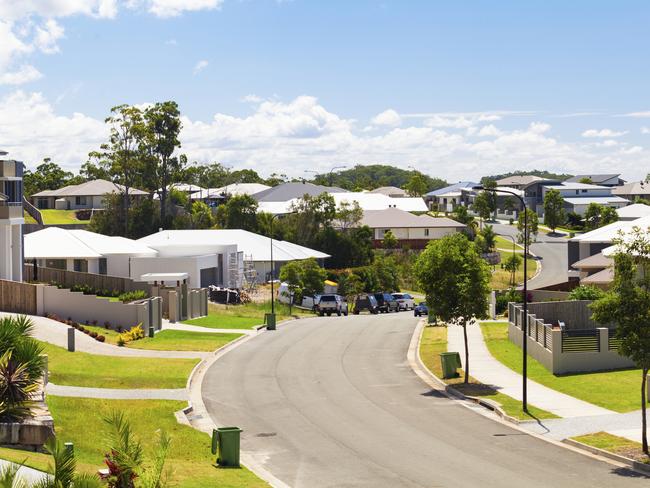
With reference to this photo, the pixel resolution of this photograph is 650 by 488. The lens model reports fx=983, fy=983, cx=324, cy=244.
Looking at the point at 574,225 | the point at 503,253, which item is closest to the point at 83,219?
the point at 503,253

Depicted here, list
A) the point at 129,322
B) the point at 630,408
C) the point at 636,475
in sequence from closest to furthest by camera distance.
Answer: the point at 636,475 < the point at 630,408 < the point at 129,322

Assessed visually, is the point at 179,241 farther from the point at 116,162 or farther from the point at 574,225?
the point at 574,225

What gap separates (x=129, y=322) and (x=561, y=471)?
31626 mm

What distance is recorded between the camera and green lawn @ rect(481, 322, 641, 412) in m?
34.1

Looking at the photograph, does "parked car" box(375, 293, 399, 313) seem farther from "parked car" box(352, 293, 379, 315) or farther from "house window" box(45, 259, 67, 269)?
"house window" box(45, 259, 67, 269)

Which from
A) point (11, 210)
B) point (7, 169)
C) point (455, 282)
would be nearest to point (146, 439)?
point (455, 282)

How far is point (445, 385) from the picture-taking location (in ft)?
128

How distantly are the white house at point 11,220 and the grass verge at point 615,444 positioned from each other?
38322 mm

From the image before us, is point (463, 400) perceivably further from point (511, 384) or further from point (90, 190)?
point (90, 190)

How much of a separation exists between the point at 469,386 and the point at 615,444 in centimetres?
1132

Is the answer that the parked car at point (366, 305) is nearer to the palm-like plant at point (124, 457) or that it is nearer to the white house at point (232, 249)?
the white house at point (232, 249)

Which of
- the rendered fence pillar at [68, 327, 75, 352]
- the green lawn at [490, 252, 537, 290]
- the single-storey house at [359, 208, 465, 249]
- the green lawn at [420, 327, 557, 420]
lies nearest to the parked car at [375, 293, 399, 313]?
the green lawn at [490, 252, 537, 290]

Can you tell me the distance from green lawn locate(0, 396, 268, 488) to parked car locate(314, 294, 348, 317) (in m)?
46.3

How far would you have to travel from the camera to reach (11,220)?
5741cm
